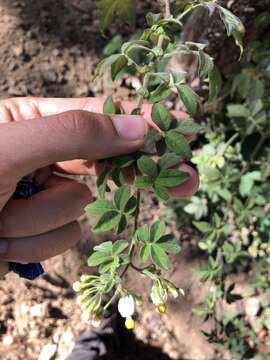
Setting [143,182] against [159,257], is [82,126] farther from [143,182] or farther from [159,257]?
[159,257]

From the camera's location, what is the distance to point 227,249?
6.11 feet

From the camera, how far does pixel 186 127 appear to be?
3.50 ft

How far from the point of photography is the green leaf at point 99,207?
39.6 inches

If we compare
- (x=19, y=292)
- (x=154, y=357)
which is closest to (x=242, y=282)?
(x=154, y=357)

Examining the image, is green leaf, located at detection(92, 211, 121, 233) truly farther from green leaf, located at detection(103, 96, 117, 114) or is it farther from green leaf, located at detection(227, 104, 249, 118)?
green leaf, located at detection(227, 104, 249, 118)

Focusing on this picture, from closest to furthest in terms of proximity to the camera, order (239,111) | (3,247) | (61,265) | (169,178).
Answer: (169,178)
(3,247)
(239,111)
(61,265)

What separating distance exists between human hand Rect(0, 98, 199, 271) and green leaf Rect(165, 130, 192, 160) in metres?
0.10

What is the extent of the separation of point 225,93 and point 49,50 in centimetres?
93

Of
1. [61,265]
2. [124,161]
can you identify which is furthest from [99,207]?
[61,265]

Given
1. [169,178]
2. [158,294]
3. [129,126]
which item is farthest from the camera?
[129,126]

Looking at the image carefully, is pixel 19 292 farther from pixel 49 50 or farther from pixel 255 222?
pixel 49 50

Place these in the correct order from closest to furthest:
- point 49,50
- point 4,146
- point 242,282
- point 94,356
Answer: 1. point 4,146
2. point 94,356
3. point 242,282
4. point 49,50

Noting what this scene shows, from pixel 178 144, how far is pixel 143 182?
11cm

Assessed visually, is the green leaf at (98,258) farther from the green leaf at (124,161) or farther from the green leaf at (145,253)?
the green leaf at (124,161)
